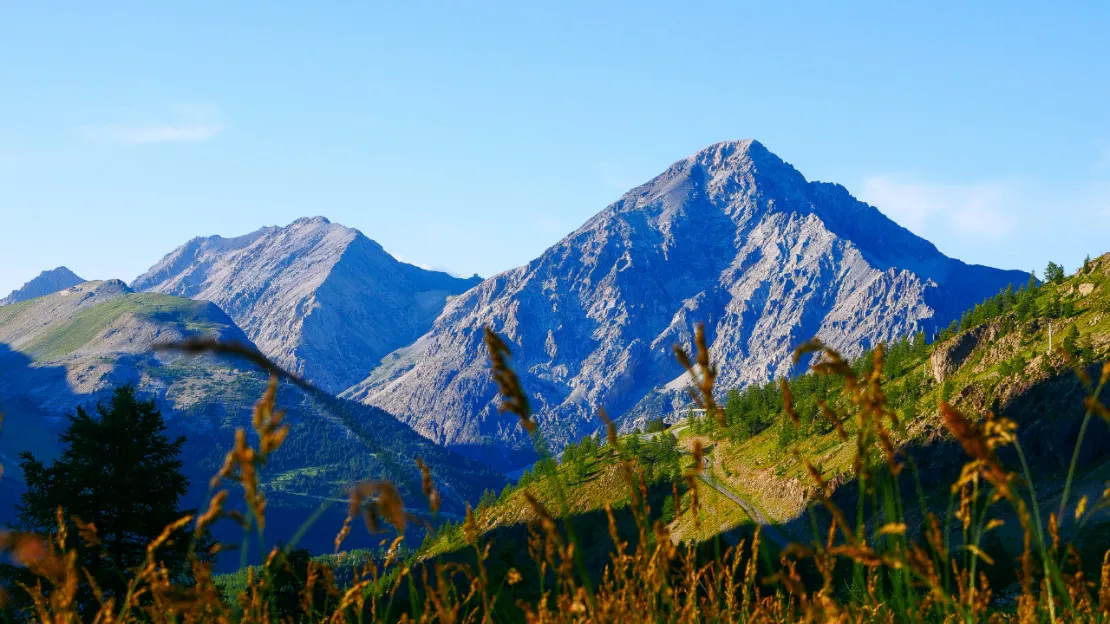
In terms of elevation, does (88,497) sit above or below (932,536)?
above

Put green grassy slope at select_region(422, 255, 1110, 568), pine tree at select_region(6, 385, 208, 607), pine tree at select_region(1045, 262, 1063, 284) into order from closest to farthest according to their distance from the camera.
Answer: pine tree at select_region(6, 385, 208, 607)
green grassy slope at select_region(422, 255, 1110, 568)
pine tree at select_region(1045, 262, 1063, 284)

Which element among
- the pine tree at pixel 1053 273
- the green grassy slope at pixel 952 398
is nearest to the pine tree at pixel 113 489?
the green grassy slope at pixel 952 398

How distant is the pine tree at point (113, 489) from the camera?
21.0 metres

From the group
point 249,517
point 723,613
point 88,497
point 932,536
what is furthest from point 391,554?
point 88,497

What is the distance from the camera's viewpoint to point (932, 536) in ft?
9.02

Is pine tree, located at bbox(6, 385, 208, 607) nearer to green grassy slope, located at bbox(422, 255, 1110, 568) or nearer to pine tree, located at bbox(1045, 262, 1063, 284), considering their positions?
green grassy slope, located at bbox(422, 255, 1110, 568)

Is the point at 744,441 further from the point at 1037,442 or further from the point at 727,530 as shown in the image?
the point at 1037,442

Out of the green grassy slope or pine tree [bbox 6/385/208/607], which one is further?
the green grassy slope

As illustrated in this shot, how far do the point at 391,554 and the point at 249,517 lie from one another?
921 millimetres

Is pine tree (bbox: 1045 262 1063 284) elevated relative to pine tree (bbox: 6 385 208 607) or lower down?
elevated

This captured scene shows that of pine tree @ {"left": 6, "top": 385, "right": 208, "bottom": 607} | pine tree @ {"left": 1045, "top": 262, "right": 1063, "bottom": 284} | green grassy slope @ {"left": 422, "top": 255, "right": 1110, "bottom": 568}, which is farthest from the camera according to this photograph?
pine tree @ {"left": 1045, "top": 262, "right": 1063, "bottom": 284}

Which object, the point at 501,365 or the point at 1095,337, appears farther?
the point at 1095,337

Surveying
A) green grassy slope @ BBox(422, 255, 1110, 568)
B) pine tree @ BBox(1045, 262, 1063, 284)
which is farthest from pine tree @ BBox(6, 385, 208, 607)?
pine tree @ BBox(1045, 262, 1063, 284)

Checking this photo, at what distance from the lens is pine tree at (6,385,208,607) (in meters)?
21.0
